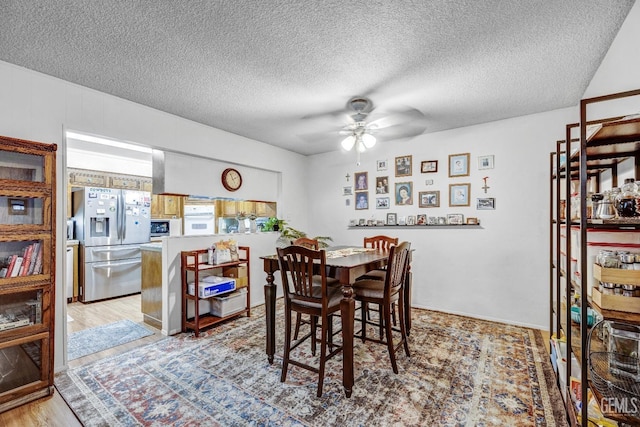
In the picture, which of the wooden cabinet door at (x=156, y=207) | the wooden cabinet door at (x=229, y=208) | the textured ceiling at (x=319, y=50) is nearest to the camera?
the textured ceiling at (x=319, y=50)

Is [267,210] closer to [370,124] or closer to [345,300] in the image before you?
[370,124]

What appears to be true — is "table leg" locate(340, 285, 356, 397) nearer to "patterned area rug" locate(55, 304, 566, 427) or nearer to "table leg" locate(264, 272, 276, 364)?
"patterned area rug" locate(55, 304, 566, 427)

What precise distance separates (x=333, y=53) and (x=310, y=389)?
2.39m

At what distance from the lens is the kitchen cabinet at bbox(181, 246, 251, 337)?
313cm

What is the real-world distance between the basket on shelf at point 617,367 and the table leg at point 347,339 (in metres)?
1.25

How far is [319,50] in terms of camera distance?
2033 millimetres

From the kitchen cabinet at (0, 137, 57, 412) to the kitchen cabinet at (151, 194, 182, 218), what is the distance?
10.9 ft

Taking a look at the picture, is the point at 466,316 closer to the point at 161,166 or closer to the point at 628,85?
the point at 628,85

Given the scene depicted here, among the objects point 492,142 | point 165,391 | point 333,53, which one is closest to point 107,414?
point 165,391

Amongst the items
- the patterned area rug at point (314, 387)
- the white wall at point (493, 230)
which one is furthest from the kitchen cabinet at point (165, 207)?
the white wall at point (493, 230)

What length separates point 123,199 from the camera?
4836 millimetres

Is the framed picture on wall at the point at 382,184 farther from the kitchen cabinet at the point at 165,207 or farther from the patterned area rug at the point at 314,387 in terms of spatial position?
the kitchen cabinet at the point at 165,207

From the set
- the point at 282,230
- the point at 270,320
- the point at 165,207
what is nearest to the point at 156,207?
the point at 165,207

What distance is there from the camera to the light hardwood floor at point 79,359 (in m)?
1.84
